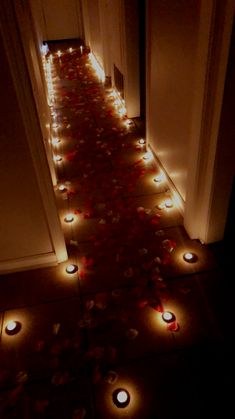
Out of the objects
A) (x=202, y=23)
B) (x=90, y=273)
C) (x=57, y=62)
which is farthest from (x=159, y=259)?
(x=57, y=62)

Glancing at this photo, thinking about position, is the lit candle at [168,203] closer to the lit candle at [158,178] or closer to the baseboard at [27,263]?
the lit candle at [158,178]

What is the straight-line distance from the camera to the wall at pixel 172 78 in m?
1.88

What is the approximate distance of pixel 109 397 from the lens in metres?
1.49

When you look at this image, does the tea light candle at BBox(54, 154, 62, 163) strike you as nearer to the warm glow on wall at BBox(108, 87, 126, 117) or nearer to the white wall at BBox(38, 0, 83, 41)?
the warm glow on wall at BBox(108, 87, 126, 117)

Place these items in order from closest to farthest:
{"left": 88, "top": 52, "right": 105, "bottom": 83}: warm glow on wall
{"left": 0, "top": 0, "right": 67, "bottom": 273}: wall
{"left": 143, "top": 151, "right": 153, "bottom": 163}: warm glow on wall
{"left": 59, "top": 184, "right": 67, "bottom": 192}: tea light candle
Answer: {"left": 0, "top": 0, "right": 67, "bottom": 273}: wall → {"left": 59, "top": 184, "right": 67, "bottom": 192}: tea light candle → {"left": 143, "top": 151, "right": 153, "bottom": 163}: warm glow on wall → {"left": 88, "top": 52, "right": 105, "bottom": 83}: warm glow on wall

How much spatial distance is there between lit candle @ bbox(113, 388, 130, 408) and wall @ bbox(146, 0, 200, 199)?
1.44m

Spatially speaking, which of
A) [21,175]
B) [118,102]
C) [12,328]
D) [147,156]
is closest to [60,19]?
[118,102]

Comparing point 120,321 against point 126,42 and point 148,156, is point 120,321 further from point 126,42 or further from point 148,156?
Answer: point 126,42

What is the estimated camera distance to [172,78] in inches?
87.7

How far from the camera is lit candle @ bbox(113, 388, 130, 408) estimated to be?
1.46 meters

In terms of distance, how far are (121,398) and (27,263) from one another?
1051mm

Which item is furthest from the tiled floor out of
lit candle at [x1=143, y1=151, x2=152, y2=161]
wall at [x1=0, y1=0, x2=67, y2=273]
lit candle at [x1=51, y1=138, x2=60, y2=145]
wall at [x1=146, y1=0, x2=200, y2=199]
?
lit candle at [x1=51, y1=138, x2=60, y2=145]

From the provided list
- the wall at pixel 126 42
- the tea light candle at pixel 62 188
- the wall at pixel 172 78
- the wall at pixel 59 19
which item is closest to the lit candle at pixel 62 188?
the tea light candle at pixel 62 188

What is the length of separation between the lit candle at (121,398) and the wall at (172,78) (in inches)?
56.7
